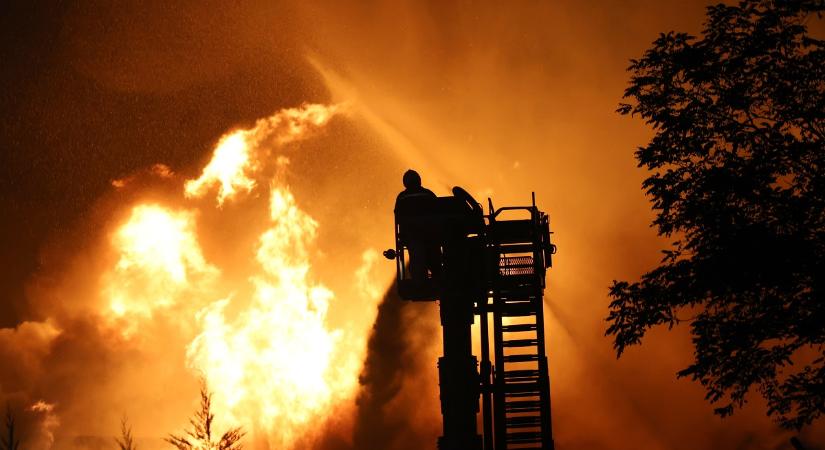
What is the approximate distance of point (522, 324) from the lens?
2030 cm

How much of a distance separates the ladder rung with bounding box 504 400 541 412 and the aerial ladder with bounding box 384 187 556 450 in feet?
0.08

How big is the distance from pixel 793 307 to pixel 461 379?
21.4ft

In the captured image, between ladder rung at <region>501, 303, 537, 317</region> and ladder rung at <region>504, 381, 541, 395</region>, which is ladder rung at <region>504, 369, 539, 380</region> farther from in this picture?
ladder rung at <region>501, 303, 537, 317</region>

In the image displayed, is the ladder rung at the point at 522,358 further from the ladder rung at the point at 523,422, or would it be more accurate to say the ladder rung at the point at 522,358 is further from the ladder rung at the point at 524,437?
the ladder rung at the point at 524,437

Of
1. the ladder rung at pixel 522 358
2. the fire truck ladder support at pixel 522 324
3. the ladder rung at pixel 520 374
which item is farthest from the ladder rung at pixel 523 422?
the ladder rung at pixel 522 358

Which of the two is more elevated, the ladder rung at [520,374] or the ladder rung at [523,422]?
the ladder rung at [520,374]

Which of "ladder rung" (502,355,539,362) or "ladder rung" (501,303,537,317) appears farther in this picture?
"ladder rung" (501,303,537,317)

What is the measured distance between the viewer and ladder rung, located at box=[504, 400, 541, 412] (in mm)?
19859

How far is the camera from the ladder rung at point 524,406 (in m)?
19.9

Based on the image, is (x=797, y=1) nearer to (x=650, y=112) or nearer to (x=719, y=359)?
(x=650, y=112)

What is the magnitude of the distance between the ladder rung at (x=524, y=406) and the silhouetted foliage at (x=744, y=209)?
370 centimetres

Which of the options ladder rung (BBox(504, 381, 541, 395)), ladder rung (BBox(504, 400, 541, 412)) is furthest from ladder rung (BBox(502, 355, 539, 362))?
ladder rung (BBox(504, 400, 541, 412))

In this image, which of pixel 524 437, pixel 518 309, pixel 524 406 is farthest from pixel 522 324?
pixel 524 437

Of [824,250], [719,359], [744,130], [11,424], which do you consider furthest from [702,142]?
[11,424]
